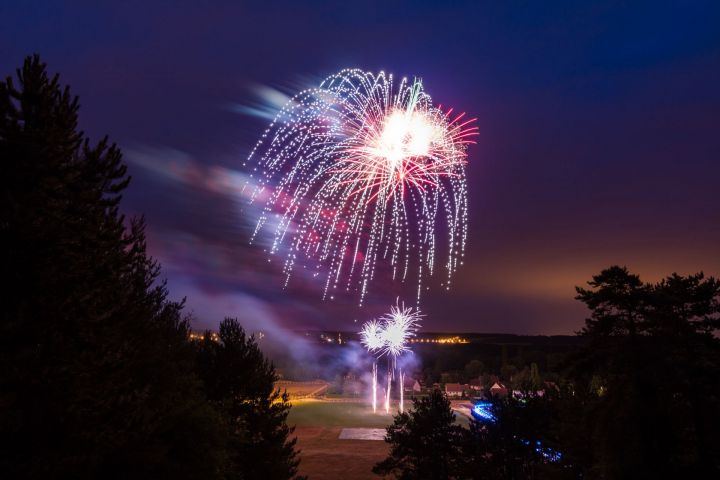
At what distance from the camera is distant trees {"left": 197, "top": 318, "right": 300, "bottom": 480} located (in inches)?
945

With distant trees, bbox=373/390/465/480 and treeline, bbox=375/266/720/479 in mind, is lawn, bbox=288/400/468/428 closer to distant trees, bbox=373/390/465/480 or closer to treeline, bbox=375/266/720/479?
distant trees, bbox=373/390/465/480

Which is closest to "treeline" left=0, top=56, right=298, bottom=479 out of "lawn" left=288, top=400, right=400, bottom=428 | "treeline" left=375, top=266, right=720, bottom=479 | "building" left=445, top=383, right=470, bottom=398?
"treeline" left=375, top=266, right=720, bottom=479

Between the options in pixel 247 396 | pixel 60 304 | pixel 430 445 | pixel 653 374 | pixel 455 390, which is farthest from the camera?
pixel 455 390

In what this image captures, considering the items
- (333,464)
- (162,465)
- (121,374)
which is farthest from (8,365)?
(333,464)

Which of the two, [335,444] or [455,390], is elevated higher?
[455,390]

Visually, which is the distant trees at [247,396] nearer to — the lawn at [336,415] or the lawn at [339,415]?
the lawn at [339,415]

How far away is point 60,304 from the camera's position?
34.3 feet

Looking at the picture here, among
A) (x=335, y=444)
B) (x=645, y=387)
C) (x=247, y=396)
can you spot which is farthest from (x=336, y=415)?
(x=645, y=387)

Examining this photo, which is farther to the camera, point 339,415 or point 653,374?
point 339,415

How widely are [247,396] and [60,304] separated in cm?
1573

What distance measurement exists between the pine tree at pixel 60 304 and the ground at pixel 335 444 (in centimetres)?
3856

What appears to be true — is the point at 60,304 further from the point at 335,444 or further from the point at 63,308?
the point at 335,444

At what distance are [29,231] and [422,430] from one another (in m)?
23.3

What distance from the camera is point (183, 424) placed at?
52.9 feet
